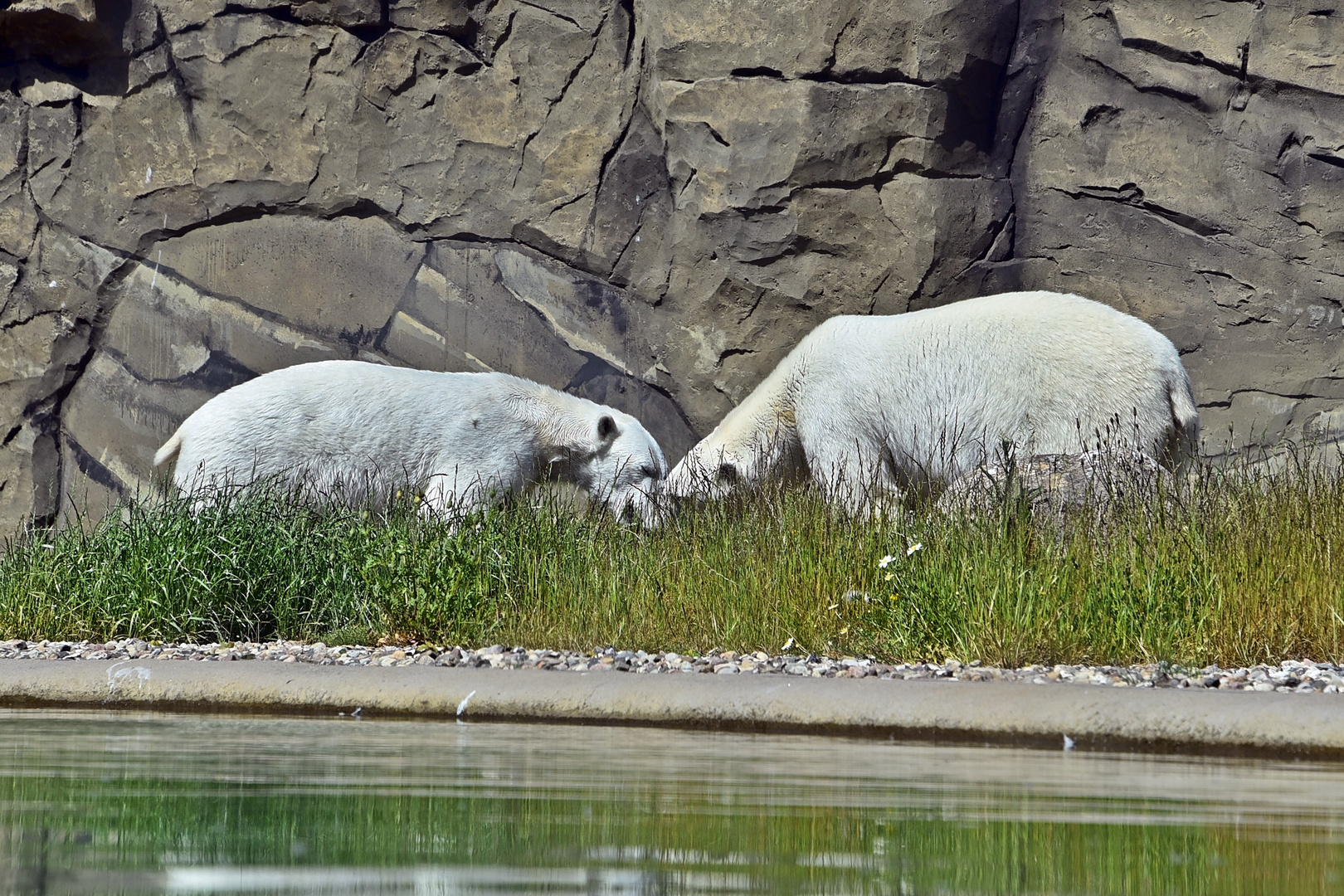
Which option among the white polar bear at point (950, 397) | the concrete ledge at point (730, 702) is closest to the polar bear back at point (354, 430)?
the white polar bear at point (950, 397)

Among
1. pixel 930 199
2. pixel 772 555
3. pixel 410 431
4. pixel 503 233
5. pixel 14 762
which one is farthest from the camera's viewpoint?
pixel 503 233

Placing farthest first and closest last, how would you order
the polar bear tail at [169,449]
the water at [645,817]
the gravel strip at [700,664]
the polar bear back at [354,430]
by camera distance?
1. the polar bear tail at [169,449]
2. the polar bear back at [354,430]
3. the gravel strip at [700,664]
4. the water at [645,817]

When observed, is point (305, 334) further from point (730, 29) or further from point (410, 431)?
point (730, 29)

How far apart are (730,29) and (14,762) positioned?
6.72 m

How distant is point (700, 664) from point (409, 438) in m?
3.46

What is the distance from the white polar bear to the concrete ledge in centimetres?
269

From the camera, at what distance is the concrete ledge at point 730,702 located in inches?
119

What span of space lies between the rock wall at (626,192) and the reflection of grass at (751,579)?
257 centimetres

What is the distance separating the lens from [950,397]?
280 inches

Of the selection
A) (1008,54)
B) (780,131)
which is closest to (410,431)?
(780,131)

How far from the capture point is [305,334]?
895cm

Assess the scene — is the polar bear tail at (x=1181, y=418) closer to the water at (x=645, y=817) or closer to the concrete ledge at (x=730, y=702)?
the concrete ledge at (x=730, y=702)

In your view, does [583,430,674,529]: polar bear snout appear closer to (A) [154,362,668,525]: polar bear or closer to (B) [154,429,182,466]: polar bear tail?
(A) [154,362,668,525]: polar bear

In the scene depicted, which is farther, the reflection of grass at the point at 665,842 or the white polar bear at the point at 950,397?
the white polar bear at the point at 950,397
